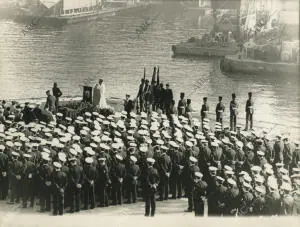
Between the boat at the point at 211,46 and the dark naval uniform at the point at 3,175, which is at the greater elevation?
the boat at the point at 211,46

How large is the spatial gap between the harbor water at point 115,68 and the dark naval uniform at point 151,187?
1022 cm

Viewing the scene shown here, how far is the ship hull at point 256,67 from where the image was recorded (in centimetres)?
2641

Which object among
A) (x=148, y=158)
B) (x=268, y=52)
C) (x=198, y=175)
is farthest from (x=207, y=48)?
(x=198, y=175)

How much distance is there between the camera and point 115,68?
1293 inches

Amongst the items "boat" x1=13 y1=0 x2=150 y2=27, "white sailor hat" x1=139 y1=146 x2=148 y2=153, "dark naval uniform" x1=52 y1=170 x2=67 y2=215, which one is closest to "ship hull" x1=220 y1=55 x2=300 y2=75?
"boat" x1=13 y1=0 x2=150 y2=27

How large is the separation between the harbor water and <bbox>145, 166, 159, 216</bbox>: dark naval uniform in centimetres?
1022

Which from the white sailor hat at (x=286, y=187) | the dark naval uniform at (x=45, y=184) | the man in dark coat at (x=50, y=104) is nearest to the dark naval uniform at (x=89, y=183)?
the dark naval uniform at (x=45, y=184)

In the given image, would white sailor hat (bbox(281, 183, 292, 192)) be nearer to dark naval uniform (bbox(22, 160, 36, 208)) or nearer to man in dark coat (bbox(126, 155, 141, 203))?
man in dark coat (bbox(126, 155, 141, 203))

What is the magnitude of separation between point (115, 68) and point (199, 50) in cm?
994

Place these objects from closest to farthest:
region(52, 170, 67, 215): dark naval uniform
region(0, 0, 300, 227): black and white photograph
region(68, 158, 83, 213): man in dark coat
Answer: region(0, 0, 300, 227): black and white photograph → region(52, 170, 67, 215): dark naval uniform → region(68, 158, 83, 213): man in dark coat

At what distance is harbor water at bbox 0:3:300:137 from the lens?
1007 inches

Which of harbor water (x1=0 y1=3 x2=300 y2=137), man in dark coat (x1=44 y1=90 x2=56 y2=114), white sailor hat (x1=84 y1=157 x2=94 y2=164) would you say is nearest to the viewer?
white sailor hat (x1=84 y1=157 x2=94 y2=164)

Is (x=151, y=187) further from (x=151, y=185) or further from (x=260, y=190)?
(x=260, y=190)

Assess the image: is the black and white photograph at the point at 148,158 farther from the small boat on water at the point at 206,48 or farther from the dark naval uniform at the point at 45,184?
the small boat on water at the point at 206,48
